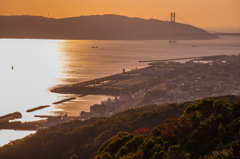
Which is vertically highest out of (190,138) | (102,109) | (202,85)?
(190,138)

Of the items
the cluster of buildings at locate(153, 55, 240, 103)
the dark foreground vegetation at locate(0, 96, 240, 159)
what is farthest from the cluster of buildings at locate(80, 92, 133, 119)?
the dark foreground vegetation at locate(0, 96, 240, 159)

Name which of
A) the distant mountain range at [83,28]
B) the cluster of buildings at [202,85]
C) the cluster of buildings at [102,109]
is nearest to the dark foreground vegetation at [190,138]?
the cluster of buildings at [102,109]

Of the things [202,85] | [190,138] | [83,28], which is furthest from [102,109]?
[83,28]

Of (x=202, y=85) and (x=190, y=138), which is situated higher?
(x=190, y=138)

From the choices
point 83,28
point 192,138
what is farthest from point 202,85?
point 83,28

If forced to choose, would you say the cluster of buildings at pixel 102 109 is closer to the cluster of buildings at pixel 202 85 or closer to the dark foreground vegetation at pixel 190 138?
the cluster of buildings at pixel 202 85

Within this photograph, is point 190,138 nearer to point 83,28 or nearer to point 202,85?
point 202,85

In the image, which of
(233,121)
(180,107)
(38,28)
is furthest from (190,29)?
(233,121)

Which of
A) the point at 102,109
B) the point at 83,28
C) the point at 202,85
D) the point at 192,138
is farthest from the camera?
the point at 83,28

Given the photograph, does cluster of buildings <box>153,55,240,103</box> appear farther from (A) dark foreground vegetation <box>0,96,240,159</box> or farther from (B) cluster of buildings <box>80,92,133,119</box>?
(A) dark foreground vegetation <box>0,96,240,159</box>

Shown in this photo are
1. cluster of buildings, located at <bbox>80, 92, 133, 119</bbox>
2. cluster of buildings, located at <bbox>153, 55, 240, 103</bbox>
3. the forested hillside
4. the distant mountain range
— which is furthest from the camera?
the distant mountain range

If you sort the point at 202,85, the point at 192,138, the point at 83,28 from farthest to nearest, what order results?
the point at 83,28 < the point at 202,85 < the point at 192,138

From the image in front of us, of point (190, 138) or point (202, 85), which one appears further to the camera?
point (202, 85)
